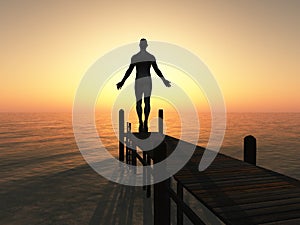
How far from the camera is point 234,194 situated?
4.13m

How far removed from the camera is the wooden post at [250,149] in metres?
6.61

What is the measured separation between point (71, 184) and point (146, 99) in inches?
408

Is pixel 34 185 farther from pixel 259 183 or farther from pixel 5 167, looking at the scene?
pixel 259 183

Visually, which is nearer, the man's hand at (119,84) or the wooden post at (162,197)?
the wooden post at (162,197)

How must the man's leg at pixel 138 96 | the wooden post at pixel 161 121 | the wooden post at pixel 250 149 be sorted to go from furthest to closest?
the wooden post at pixel 161 121, the man's leg at pixel 138 96, the wooden post at pixel 250 149

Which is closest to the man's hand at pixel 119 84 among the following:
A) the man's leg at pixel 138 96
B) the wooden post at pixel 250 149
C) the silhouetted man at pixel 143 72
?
the silhouetted man at pixel 143 72

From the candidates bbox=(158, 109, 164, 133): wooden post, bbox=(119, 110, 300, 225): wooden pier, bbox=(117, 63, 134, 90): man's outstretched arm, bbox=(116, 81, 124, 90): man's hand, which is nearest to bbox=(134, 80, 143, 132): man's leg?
bbox=(117, 63, 134, 90): man's outstretched arm

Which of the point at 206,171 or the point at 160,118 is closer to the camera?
the point at 206,171

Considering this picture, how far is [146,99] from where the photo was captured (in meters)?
9.84

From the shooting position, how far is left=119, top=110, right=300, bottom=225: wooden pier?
3264mm

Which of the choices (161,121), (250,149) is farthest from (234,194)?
(161,121)

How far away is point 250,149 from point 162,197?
3.40 m

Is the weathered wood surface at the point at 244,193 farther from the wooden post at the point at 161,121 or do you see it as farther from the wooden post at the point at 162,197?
the wooden post at the point at 161,121

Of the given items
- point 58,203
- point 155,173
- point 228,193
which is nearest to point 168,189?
point 155,173
